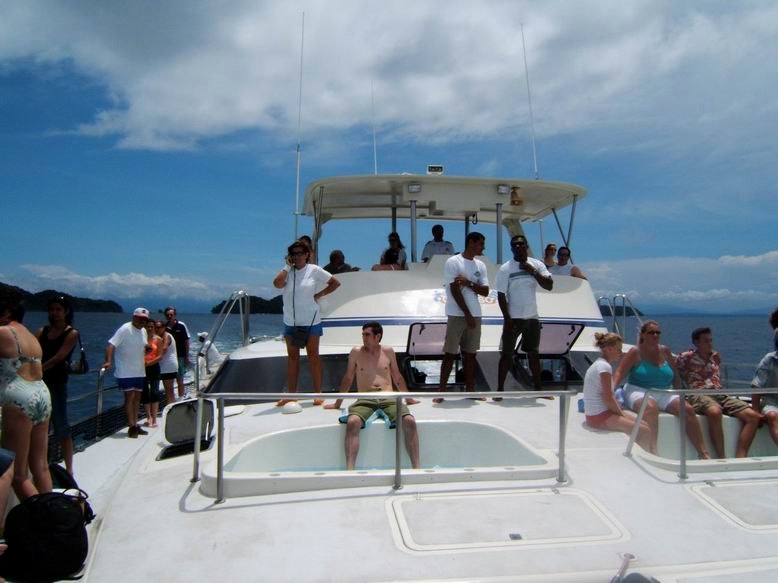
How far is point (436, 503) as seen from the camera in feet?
9.39

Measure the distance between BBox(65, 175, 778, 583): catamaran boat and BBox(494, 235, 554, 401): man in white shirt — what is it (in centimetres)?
70

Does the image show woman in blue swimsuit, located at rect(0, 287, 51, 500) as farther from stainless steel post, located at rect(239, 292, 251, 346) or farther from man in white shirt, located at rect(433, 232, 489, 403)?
stainless steel post, located at rect(239, 292, 251, 346)

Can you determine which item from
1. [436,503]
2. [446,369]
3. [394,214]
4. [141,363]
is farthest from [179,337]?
[436,503]

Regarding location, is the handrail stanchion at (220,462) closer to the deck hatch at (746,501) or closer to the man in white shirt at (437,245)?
the deck hatch at (746,501)

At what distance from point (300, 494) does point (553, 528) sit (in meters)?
1.22

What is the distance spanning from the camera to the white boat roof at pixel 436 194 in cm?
729

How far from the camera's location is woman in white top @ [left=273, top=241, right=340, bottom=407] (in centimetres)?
529

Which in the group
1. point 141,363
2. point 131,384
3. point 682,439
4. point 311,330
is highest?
point 311,330

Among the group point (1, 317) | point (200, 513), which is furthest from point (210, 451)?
point (1, 317)

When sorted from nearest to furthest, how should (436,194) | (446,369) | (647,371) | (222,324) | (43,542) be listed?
(43,542), (647,371), (446,369), (222,324), (436,194)

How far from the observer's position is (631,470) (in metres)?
3.37

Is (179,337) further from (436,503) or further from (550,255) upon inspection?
(436,503)

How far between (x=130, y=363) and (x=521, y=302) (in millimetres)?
4479

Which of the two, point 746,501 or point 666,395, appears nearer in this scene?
point 746,501
